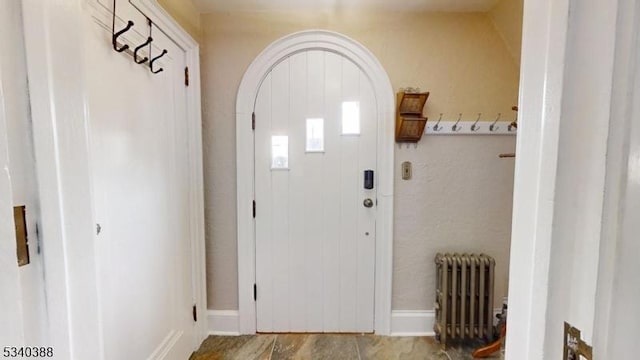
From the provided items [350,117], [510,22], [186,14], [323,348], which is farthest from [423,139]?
[186,14]

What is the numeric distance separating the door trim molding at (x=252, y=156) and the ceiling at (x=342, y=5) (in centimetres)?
16

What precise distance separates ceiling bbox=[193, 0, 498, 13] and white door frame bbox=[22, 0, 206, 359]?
1.57m

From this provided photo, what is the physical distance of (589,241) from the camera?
1.26 feet

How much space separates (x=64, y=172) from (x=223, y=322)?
1932mm

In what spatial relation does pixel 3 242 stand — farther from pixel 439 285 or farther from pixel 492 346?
pixel 492 346

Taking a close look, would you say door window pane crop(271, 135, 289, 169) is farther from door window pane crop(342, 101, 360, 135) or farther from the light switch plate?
the light switch plate

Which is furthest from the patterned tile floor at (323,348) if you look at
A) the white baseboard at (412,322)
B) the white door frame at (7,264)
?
the white door frame at (7,264)

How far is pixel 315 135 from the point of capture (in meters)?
2.01

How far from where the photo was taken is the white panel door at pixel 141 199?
3.78 ft

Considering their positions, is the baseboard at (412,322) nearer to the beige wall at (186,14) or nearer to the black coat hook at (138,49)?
the black coat hook at (138,49)

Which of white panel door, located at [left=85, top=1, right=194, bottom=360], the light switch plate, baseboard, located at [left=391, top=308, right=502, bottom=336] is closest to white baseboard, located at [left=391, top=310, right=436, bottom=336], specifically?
baseboard, located at [left=391, top=308, right=502, bottom=336]

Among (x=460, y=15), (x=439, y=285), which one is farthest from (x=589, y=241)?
(x=460, y=15)

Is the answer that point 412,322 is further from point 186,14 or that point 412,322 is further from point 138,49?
point 186,14

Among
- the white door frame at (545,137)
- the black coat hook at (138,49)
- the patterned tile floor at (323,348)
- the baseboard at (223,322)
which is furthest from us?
the baseboard at (223,322)
